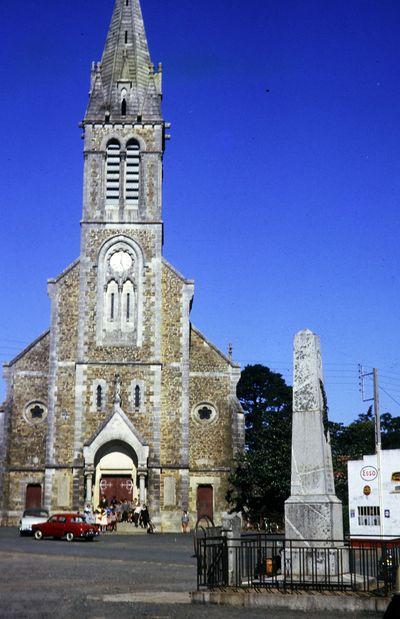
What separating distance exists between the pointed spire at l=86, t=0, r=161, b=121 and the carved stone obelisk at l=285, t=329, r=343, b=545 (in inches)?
1335

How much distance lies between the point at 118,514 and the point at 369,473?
62.7ft

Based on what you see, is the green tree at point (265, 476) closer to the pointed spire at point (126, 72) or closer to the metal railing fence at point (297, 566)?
the pointed spire at point (126, 72)

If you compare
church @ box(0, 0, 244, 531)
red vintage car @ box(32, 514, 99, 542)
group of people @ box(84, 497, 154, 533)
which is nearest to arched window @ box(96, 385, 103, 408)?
church @ box(0, 0, 244, 531)

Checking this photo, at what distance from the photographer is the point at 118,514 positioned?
1613 inches

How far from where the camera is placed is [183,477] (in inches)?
1660

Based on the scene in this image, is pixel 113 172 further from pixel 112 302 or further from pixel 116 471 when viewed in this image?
pixel 116 471

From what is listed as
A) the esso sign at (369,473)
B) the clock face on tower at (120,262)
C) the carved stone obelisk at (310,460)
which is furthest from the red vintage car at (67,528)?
the carved stone obelisk at (310,460)

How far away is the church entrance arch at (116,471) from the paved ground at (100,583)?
1332cm

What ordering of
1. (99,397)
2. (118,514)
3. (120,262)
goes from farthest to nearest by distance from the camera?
1. (120,262)
2. (99,397)
3. (118,514)

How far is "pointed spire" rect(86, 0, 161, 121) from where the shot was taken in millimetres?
47094

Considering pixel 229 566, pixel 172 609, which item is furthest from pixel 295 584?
pixel 172 609

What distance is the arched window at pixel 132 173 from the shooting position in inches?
1802

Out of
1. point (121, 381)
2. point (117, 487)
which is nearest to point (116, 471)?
point (117, 487)

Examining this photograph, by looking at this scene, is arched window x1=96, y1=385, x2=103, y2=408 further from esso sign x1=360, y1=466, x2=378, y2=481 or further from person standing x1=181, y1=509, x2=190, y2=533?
esso sign x1=360, y1=466, x2=378, y2=481
